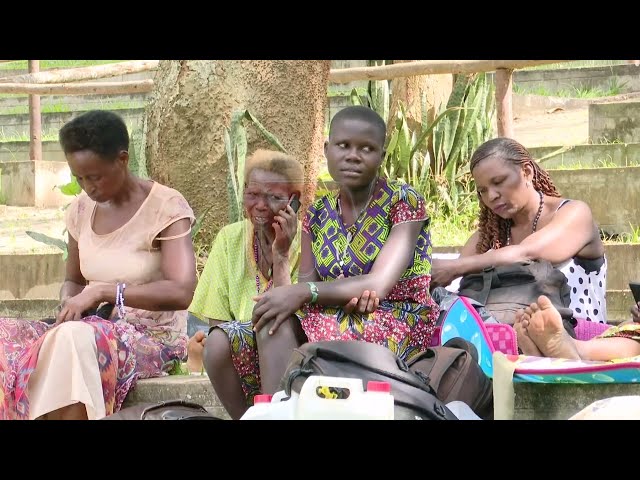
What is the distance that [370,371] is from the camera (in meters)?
3.31

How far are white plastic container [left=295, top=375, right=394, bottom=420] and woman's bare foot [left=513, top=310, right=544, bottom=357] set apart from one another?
1.06 meters

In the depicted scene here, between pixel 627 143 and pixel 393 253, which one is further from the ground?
pixel 627 143

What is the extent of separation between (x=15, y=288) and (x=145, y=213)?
3.98 meters

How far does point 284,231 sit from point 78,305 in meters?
0.85

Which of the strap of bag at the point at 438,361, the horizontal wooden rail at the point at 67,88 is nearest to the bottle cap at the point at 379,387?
the strap of bag at the point at 438,361

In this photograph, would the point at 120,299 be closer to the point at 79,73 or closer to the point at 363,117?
the point at 363,117

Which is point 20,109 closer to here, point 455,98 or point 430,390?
point 455,98

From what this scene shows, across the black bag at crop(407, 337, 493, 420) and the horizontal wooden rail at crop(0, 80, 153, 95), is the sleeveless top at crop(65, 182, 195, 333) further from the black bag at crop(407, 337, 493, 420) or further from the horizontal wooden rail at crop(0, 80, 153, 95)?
the horizontal wooden rail at crop(0, 80, 153, 95)

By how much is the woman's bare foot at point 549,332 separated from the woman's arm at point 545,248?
25.4 inches

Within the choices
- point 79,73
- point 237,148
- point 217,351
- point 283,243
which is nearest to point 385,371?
point 217,351

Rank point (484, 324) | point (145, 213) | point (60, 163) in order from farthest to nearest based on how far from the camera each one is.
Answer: point (60, 163)
point (145, 213)
point (484, 324)

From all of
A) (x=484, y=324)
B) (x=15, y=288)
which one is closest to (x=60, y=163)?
(x=15, y=288)

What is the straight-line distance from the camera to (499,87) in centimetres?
718

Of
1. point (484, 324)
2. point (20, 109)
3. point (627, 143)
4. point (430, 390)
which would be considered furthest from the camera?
point (20, 109)
